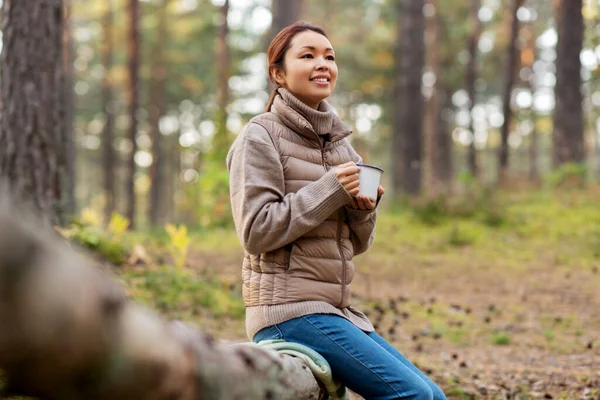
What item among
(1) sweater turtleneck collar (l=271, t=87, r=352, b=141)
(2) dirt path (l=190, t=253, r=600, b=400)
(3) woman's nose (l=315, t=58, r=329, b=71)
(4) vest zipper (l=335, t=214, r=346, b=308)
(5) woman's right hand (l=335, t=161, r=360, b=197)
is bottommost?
(2) dirt path (l=190, t=253, r=600, b=400)

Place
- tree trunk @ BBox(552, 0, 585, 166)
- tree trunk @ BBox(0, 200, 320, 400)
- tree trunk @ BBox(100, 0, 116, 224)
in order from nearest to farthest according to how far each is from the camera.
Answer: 1. tree trunk @ BBox(0, 200, 320, 400)
2. tree trunk @ BBox(552, 0, 585, 166)
3. tree trunk @ BBox(100, 0, 116, 224)

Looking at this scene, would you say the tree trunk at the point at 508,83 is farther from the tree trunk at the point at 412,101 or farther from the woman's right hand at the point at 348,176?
the woman's right hand at the point at 348,176

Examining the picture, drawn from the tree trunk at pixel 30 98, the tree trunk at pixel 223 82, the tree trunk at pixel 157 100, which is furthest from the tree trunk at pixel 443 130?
the tree trunk at pixel 30 98

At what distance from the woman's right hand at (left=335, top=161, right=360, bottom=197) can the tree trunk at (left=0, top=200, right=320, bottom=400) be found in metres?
1.18

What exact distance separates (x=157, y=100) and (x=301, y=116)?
75.5 feet

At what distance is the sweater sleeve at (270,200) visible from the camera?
8.77 feet

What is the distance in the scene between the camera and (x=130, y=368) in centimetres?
141

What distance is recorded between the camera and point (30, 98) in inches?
264

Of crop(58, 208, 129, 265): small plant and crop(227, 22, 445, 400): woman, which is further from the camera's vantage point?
crop(58, 208, 129, 265): small plant

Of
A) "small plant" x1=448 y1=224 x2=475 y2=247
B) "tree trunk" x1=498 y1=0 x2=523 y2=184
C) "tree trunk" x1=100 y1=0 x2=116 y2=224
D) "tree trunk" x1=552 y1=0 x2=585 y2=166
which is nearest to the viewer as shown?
"small plant" x1=448 y1=224 x2=475 y2=247

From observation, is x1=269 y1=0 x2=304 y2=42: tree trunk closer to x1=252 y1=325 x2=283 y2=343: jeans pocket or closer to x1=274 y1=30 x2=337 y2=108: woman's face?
x1=274 y1=30 x2=337 y2=108: woman's face

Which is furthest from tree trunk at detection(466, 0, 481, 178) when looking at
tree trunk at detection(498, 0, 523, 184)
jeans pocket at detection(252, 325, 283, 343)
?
jeans pocket at detection(252, 325, 283, 343)

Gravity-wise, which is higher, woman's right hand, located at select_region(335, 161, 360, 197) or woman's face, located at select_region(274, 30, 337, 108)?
woman's face, located at select_region(274, 30, 337, 108)

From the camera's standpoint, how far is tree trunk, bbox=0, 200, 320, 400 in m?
1.20
